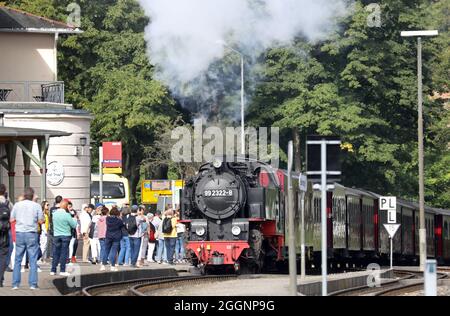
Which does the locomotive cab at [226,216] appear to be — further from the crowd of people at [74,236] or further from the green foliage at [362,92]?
the green foliage at [362,92]

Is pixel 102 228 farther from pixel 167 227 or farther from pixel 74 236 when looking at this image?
pixel 167 227

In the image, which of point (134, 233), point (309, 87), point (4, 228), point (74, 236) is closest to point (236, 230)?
point (134, 233)

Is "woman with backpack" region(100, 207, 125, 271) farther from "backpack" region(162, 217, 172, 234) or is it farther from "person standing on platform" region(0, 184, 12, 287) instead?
"backpack" region(162, 217, 172, 234)

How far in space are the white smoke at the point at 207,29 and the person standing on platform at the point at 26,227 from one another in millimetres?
15591

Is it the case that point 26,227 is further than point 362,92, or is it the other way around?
point 362,92

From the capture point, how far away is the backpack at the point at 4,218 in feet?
90.1

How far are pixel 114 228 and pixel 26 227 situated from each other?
8462 mm

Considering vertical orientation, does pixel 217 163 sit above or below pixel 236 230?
above

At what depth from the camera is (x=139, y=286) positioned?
103ft

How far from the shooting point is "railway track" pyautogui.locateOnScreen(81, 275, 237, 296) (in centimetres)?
2947

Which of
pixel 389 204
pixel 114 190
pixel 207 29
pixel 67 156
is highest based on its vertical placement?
pixel 207 29

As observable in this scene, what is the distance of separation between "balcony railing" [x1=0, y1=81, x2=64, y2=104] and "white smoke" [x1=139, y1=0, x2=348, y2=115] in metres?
5.37
